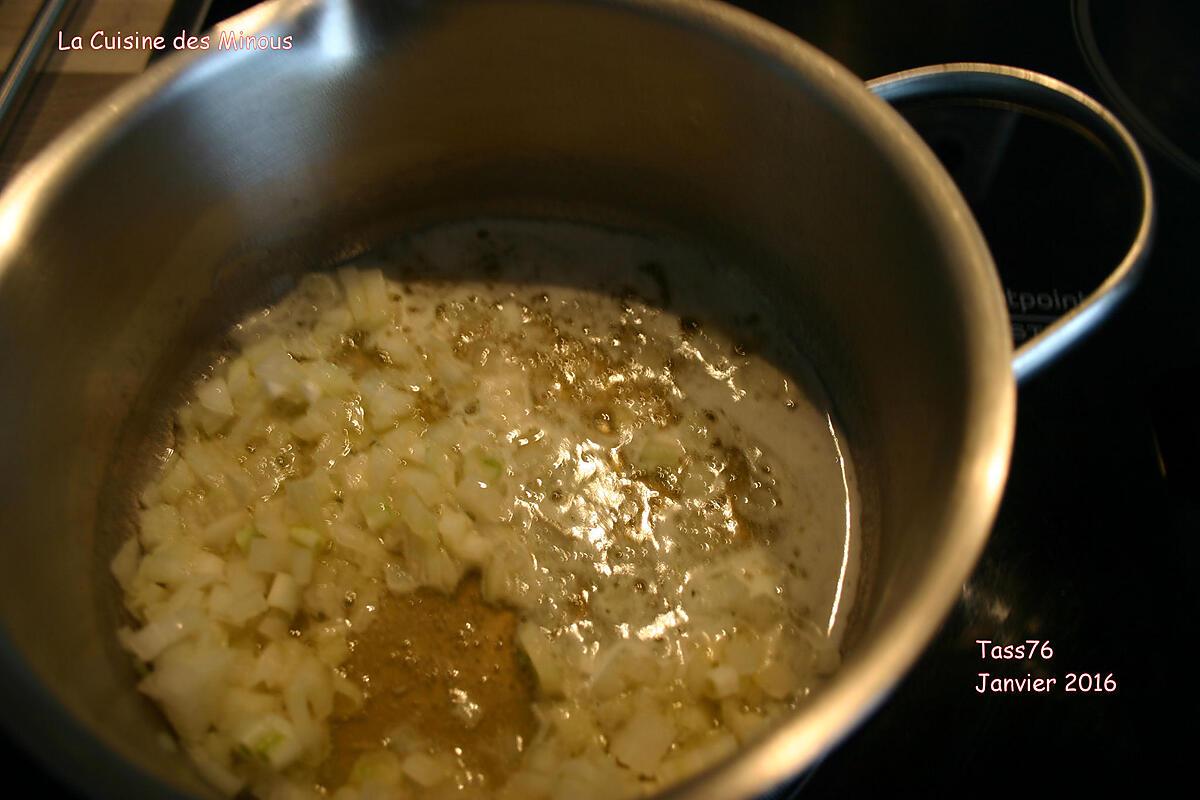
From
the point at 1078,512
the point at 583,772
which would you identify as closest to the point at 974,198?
the point at 1078,512

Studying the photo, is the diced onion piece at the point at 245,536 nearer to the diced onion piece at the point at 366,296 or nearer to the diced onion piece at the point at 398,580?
the diced onion piece at the point at 398,580

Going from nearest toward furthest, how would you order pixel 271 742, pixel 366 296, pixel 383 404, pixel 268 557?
1. pixel 271 742
2. pixel 268 557
3. pixel 383 404
4. pixel 366 296

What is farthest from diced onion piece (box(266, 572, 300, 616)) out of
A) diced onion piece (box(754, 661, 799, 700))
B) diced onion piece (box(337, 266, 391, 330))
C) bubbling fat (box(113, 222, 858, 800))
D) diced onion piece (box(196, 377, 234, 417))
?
diced onion piece (box(754, 661, 799, 700))

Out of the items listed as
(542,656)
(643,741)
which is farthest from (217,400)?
(643,741)

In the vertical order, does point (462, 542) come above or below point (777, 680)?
above

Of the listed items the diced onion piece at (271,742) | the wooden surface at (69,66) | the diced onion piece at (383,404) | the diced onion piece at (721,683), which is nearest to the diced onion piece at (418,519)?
the diced onion piece at (383,404)

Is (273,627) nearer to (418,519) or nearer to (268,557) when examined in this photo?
(268,557)
